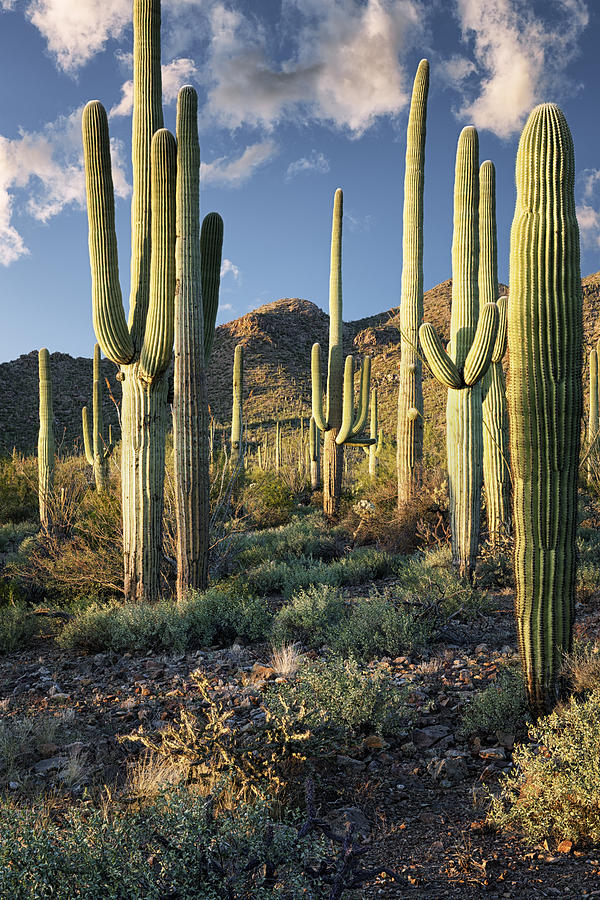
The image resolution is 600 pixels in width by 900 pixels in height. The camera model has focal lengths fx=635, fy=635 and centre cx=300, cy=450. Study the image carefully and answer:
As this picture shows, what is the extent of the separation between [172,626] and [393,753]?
3.42 metres

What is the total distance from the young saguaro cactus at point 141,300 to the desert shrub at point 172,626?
33.1 inches

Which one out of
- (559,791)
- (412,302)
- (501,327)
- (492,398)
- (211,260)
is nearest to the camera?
(559,791)

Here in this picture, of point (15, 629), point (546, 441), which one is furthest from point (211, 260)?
point (546, 441)

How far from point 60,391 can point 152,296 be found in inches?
1797

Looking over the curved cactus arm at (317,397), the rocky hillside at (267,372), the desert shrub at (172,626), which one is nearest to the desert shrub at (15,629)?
the desert shrub at (172,626)

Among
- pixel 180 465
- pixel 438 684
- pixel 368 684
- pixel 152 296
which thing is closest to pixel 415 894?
pixel 368 684

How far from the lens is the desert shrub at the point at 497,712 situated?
14.8ft

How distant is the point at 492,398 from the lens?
1057 cm

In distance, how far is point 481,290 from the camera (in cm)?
1101

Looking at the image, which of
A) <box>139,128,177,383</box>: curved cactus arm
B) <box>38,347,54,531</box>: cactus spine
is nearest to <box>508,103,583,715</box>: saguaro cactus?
<box>139,128,177,383</box>: curved cactus arm

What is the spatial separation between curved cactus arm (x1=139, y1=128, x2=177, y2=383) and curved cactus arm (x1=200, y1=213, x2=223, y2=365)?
1340 millimetres

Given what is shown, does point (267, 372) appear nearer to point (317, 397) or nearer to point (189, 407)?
point (317, 397)

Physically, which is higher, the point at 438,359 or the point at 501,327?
the point at 501,327

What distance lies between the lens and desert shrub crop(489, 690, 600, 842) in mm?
3147
